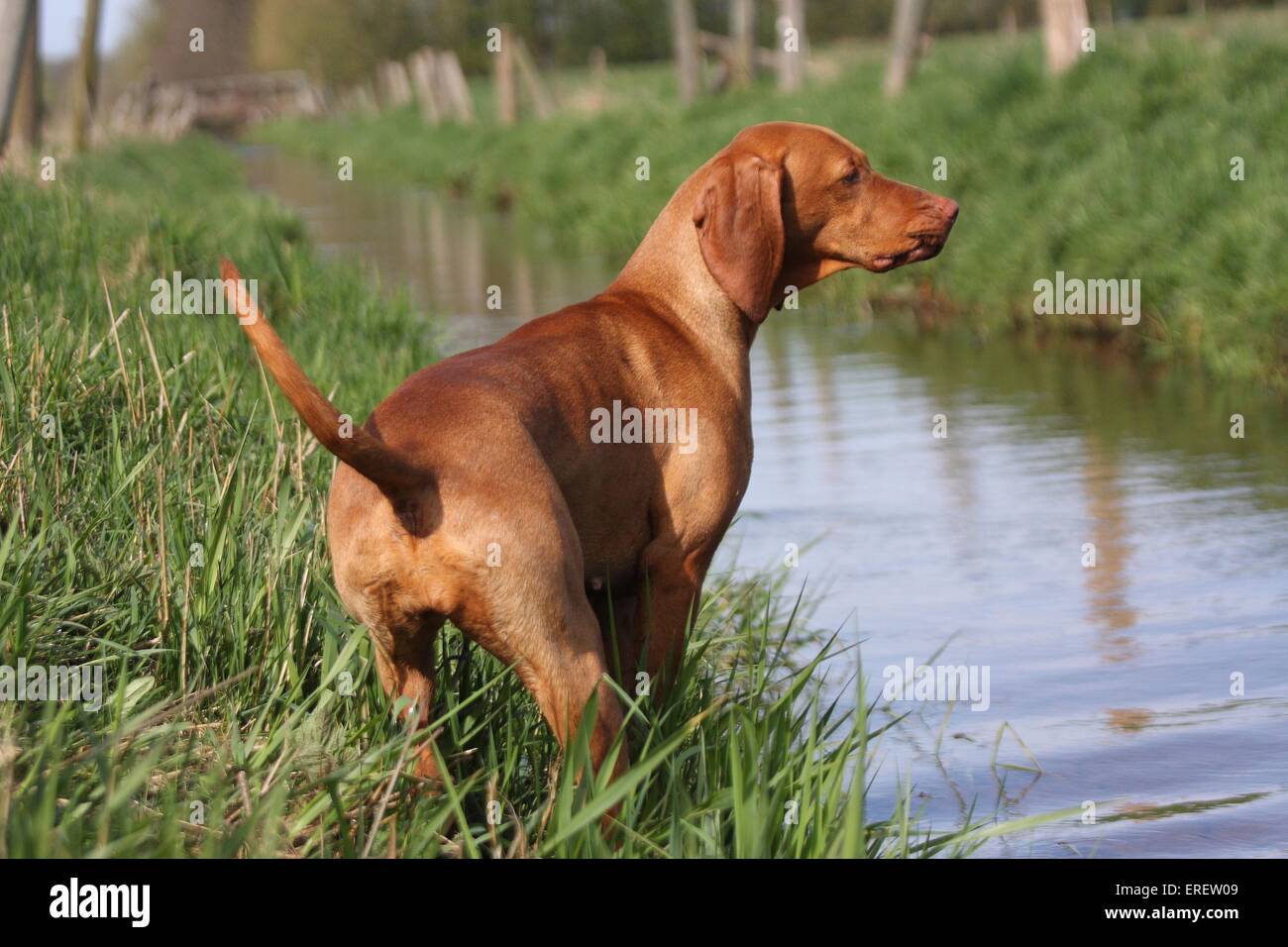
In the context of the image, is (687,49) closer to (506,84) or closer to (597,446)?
(506,84)

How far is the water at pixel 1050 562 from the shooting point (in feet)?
15.0

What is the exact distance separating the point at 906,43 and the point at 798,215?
13237 mm

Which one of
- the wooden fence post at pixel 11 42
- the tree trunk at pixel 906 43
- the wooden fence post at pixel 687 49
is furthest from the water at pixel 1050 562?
the wooden fence post at pixel 687 49

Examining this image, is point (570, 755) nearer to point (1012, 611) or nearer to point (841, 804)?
point (841, 804)

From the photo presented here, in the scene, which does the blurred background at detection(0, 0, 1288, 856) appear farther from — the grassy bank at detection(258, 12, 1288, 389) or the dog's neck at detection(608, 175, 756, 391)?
the dog's neck at detection(608, 175, 756, 391)

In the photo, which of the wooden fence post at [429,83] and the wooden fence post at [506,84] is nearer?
the wooden fence post at [506,84]

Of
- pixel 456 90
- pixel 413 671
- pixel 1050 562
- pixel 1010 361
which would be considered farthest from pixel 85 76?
pixel 413 671

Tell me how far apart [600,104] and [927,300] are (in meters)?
14.4

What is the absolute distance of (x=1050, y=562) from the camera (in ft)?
21.5

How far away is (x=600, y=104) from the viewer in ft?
85.8

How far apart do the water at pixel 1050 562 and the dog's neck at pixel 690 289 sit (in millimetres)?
1089

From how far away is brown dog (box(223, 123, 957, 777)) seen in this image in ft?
10.5

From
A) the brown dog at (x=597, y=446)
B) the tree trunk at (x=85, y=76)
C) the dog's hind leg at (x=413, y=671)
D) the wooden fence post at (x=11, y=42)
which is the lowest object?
the dog's hind leg at (x=413, y=671)

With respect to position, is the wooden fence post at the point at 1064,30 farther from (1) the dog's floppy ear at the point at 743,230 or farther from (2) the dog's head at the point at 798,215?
(1) the dog's floppy ear at the point at 743,230
